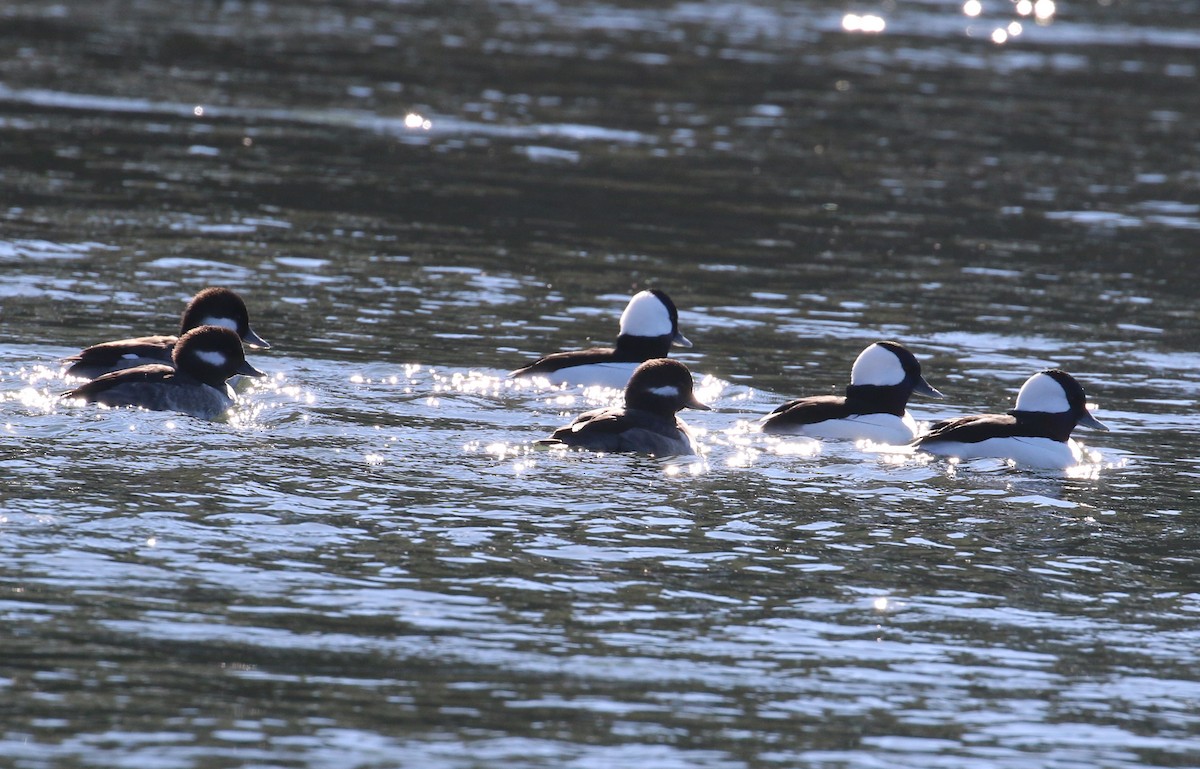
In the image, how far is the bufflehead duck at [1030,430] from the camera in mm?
13211

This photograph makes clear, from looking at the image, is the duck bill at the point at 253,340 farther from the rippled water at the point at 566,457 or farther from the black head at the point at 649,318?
the black head at the point at 649,318

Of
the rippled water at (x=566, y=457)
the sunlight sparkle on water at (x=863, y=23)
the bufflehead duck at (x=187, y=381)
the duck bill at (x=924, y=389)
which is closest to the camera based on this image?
the rippled water at (x=566, y=457)

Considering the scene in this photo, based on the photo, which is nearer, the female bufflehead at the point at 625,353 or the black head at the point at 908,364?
the black head at the point at 908,364

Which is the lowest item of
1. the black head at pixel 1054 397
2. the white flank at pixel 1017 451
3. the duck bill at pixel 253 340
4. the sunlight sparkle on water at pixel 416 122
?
the white flank at pixel 1017 451

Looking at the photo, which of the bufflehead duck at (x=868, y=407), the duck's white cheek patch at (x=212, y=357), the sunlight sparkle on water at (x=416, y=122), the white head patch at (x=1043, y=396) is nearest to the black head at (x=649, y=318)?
the bufflehead duck at (x=868, y=407)

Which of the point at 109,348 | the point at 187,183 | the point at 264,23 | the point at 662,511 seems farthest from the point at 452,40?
the point at 662,511

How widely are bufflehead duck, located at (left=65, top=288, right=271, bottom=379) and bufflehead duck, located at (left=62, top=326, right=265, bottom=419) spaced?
0.39m

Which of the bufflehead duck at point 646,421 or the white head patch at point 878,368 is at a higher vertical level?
the white head patch at point 878,368

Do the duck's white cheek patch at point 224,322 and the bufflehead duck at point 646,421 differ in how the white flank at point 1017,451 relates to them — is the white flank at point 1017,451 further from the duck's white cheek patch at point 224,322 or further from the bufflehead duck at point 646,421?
the duck's white cheek patch at point 224,322

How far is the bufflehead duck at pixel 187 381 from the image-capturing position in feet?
43.1

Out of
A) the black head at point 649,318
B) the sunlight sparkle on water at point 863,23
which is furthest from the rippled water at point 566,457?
the sunlight sparkle on water at point 863,23

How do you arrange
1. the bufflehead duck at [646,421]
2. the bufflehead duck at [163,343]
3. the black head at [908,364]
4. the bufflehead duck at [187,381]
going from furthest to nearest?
the black head at [908,364] < the bufflehead duck at [163,343] < the bufflehead duck at [187,381] < the bufflehead duck at [646,421]

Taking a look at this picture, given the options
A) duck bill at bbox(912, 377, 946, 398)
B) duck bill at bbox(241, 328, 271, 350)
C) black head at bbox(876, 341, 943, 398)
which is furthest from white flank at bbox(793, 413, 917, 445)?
duck bill at bbox(241, 328, 271, 350)

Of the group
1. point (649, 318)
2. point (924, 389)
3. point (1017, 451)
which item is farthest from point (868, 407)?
point (649, 318)
